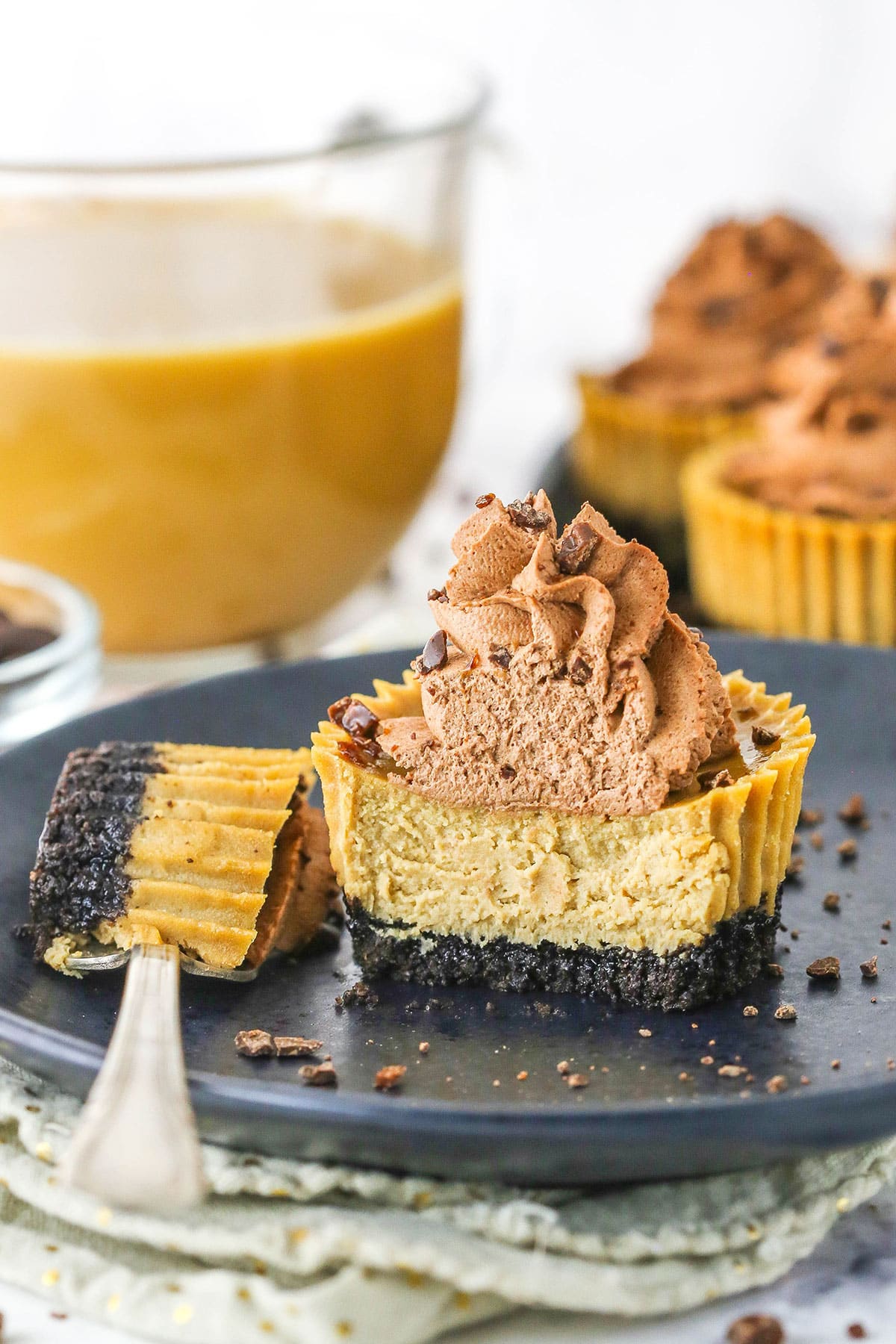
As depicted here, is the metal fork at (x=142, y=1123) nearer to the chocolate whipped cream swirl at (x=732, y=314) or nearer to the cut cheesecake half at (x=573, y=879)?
the cut cheesecake half at (x=573, y=879)

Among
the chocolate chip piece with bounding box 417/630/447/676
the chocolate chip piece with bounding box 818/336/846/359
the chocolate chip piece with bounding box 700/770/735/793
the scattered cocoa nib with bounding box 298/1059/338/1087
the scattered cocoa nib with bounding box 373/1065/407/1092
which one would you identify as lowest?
the scattered cocoa nib with bounding box 373/1065/407/1092

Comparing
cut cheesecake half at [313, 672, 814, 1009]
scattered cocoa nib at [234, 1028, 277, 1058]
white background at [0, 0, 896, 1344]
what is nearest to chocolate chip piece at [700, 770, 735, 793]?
cut cheesecake half at [313, 672, 814, 1009]

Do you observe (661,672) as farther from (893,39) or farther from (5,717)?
(893,39)

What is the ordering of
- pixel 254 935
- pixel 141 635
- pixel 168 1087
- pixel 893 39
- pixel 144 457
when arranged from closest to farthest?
pixel 168 1087 < pixel 254 935 < pixel 144 457 < pixel 141 635 < pixel 893 39

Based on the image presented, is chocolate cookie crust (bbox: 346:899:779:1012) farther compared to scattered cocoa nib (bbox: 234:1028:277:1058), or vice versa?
chocolate cookie crust (bbox: 346:899:779:1012)

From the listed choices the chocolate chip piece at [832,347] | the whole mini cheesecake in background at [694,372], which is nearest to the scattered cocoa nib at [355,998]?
the chocolate chip piece at [832,347]

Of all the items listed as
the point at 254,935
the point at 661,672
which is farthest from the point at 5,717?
the point at 661,672

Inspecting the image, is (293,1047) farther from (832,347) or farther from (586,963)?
(832,347)

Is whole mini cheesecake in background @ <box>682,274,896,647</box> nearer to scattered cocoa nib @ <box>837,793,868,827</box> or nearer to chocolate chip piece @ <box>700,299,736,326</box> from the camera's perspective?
chocolate chip piece @ <box>700,299,736,326</box>
